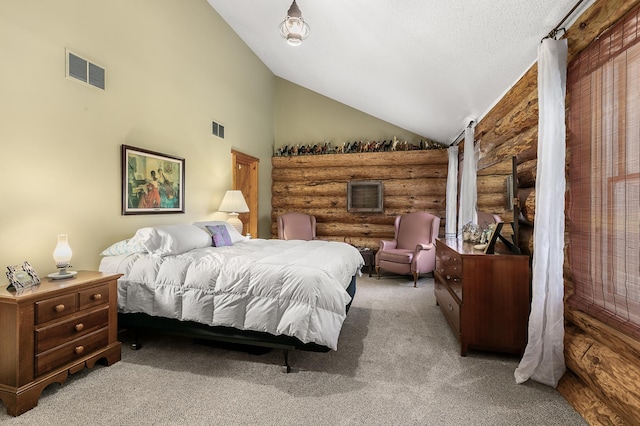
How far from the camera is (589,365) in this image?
1910mm

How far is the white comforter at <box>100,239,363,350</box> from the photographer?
2318mm

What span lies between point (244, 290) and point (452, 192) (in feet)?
14.3

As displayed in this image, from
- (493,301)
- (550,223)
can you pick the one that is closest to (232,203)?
(493,301)

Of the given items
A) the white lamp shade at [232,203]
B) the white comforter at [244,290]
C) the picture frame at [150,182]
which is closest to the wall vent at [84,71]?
the picture frame at [150,182]

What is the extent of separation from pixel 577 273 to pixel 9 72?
14.3 ft

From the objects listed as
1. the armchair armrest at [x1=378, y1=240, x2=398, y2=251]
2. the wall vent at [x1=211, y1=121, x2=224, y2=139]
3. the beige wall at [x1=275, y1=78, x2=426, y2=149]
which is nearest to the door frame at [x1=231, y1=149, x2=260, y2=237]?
the wall vent at [x1=211, y1=121, x2=224, y2=139]

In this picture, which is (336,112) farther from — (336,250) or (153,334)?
(153,334)

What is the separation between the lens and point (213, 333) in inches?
103

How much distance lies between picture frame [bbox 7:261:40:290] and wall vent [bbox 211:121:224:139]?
125 inches

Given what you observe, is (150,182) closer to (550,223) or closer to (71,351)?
(71,351)

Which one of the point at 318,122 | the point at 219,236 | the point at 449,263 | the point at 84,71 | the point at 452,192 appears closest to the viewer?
the point at 84,71

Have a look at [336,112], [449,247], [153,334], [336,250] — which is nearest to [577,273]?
[449,247]

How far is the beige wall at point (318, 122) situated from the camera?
21.9 feet

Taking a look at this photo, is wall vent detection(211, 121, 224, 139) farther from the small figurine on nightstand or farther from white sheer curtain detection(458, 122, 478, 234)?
white sheer curtain detection(458, 122, 478, 234)
